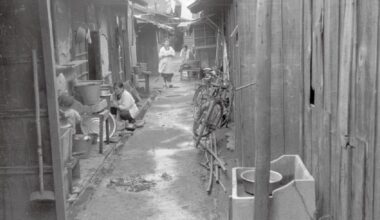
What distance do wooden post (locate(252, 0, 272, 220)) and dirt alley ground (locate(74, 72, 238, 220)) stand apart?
4261mm

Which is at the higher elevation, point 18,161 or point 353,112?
point 353,112

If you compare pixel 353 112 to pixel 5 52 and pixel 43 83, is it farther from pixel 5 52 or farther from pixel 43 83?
pixel 5 52

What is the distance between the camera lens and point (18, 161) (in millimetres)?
6383

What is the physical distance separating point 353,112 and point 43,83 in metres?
4.33

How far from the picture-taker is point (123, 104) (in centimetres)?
1370

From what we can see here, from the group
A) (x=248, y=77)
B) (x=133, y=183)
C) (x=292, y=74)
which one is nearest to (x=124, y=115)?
(x=133, y=183)

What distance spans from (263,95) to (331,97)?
0.94 m

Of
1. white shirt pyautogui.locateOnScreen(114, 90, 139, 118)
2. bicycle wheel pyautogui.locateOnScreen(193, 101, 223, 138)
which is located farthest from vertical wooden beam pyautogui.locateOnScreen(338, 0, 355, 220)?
white shirt pyautogui.locateOnScreen(114, 90, 139, 118)

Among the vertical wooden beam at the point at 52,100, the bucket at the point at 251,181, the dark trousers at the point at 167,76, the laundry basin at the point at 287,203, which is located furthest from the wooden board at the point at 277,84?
the dark trousers at the point at 167,76

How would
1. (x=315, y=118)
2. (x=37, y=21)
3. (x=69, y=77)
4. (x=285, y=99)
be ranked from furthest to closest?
(x=69, y=77) < (x=37, y=21) < (x=285, y=99) < (x=315, y=118)

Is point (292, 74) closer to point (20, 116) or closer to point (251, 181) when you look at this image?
point (251, 181)

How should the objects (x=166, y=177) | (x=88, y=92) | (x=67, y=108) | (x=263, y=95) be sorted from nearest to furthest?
(x=263, y=95) < (x=166, y=177) < (x=67, y=108) < (x=88, y=92)

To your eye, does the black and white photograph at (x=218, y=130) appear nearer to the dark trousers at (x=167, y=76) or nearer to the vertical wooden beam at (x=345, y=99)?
the vertical wooden beam at (x=345, y=99)

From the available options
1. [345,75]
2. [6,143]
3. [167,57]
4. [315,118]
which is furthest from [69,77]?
[167,57]
